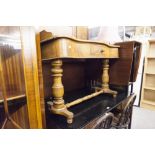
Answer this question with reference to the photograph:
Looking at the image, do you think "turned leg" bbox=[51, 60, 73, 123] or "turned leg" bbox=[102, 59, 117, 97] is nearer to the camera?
"turned leg" bbox=[51, 60, 73, 123]

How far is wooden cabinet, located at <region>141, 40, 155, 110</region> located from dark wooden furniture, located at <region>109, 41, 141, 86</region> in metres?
1.18

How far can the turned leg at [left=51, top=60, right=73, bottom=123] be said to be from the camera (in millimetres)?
661

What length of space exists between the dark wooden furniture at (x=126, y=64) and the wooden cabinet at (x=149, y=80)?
1.18 m

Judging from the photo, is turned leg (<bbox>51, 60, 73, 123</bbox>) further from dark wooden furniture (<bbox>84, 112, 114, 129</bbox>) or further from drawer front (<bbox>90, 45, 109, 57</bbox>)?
drawer front (<bbox>90, 45, 109, 57</bbox>)

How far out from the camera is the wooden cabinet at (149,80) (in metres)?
2.13

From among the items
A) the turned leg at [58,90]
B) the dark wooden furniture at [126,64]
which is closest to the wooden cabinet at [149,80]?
the dark wooden furniture at [126,64]

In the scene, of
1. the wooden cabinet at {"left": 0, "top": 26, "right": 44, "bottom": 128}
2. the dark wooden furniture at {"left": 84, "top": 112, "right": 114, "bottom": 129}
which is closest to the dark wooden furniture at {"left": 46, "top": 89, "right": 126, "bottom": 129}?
the dark wooden furniture at {"left": 84, "top": 112, "right": 114, "bottom": 129}

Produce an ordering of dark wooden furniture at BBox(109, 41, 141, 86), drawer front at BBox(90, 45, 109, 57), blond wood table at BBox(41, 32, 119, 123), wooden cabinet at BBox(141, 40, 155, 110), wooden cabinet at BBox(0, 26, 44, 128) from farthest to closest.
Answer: wooden cabinet at BBox(141, 40, 155, 110) → dark wooden furniture at BBox(109, 41, 141, 86) → drawer front at BBox(90, 45, 109, 57) → blond wood table at BBox(41, 32, 119, 123) → wooden cabinet at BBox(0, 26, 44, 128)

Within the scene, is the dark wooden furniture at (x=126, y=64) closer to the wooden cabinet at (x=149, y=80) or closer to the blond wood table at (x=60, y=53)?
the blond wood table at (x=60, y=53)

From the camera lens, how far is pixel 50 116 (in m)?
0.77

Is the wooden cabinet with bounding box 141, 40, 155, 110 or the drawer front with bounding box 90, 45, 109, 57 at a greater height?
the drawer front with bounding box 90, 45, 109, 57
